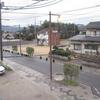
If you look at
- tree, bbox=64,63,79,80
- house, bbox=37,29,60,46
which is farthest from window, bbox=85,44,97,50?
house, bbox=37,29,60,46

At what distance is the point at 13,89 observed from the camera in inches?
827

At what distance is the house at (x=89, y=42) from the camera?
4154 centimetres

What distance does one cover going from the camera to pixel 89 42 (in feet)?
140

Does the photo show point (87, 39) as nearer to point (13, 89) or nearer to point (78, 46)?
point (78, 46)

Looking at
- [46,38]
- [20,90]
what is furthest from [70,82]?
[46,38]

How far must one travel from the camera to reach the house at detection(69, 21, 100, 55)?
4154 centimetres

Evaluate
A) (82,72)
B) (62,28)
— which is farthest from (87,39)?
(62,28)

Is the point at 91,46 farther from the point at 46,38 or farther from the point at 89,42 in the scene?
the point at 46,38

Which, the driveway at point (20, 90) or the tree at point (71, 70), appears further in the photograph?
the tree at point (71, 70)

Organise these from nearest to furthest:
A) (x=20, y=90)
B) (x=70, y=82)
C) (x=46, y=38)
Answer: (x=20, y=90) → (x=70, y=82) → (x=46, y=38)

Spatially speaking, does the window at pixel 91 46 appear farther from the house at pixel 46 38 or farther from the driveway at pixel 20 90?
the house at pixel 46 38

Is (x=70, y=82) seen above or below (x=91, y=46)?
below

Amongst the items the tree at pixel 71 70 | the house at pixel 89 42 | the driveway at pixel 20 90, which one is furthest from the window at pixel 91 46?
the tree at pixel 71 70

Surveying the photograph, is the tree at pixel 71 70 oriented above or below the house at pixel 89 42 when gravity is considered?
below
